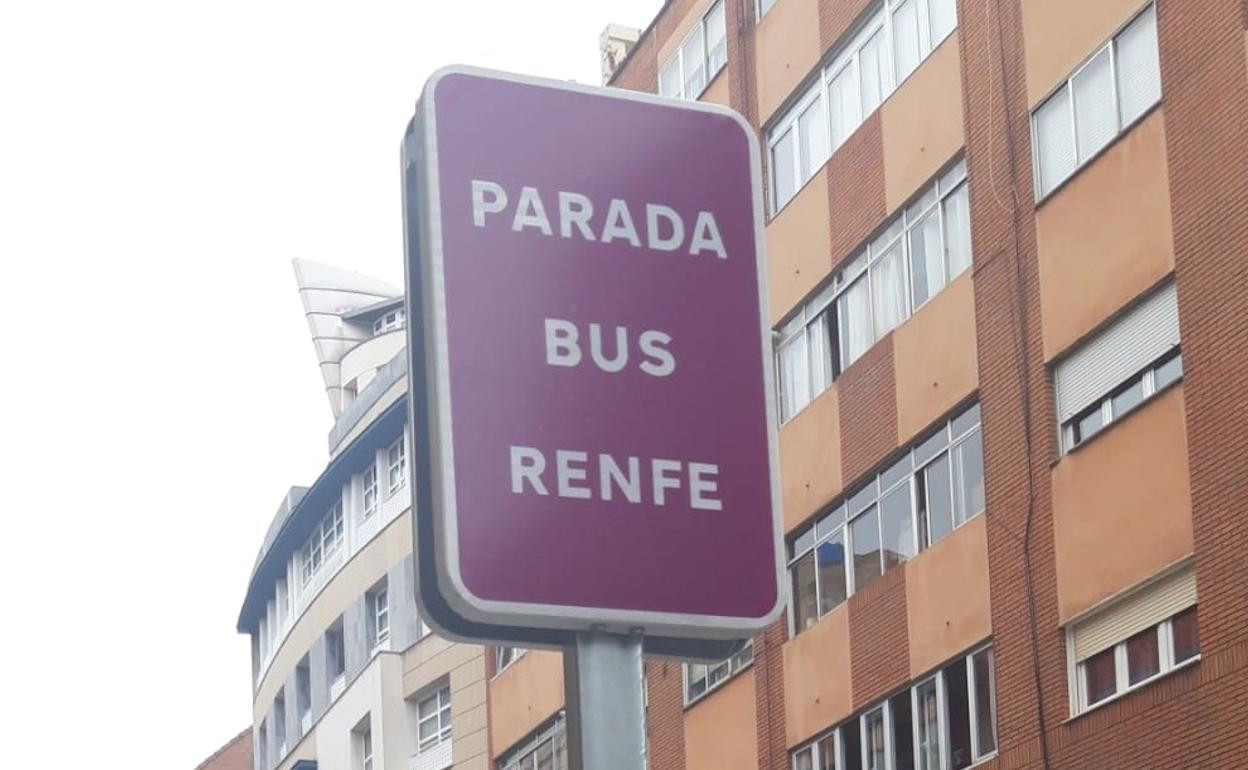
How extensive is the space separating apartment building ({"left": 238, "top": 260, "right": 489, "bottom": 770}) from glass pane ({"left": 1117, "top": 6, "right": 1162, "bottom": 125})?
816 inches

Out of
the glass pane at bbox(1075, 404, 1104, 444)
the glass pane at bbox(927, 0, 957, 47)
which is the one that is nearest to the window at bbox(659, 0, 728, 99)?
the glass pane at bbox(927, 0, 957, 47)

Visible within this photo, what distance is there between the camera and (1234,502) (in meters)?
20.6

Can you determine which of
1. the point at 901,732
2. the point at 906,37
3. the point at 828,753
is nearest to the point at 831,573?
the point at 828,753

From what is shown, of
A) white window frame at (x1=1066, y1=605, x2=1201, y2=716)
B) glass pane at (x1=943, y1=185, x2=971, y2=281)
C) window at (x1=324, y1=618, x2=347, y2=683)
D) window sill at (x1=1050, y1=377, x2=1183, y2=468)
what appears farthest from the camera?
window at (x1=324, y1=618, x2=347, y2=683)

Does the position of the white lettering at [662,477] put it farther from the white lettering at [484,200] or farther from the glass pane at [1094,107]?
the glass pane at [1094,107]

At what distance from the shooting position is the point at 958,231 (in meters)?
26.3

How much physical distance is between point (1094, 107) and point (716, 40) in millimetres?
10855

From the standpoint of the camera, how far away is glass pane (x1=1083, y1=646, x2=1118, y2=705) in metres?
22.5

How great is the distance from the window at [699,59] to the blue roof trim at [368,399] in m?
14.0

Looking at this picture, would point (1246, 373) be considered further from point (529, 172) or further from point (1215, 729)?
point (529, 172)

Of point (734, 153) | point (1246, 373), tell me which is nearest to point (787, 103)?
point (1246, 373)

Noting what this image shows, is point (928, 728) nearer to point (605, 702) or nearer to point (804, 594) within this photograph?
point (804, 594)

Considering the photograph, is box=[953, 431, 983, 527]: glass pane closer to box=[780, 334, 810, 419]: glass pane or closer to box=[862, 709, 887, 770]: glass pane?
box=[862, 709, 887, 770]: glass pane

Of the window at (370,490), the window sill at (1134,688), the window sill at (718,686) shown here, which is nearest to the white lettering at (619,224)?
the window sill at (1134,688)
